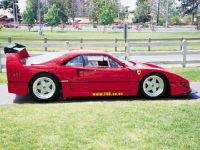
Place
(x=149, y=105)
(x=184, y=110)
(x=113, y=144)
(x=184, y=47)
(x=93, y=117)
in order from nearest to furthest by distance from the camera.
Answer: (x=113, y=144), (x=93, y=117), (x=184, y=110), (x=149, y=105), (x=184, y=47)

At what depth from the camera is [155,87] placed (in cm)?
877

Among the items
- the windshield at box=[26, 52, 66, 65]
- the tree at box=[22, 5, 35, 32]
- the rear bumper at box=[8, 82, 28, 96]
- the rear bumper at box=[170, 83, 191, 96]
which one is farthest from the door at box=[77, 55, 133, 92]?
the tree at box=[22, 5, 35, 32]

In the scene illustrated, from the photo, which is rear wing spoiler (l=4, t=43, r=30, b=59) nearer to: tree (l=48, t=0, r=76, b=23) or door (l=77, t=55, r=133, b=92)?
door (l=77, t=55, r=133, b=92)

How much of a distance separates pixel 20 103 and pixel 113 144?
143 inches

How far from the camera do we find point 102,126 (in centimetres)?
612

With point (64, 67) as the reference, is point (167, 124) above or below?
below

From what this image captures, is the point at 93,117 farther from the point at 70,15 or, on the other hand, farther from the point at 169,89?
the point at 70,15

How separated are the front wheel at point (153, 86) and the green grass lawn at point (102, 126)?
2.53 feet

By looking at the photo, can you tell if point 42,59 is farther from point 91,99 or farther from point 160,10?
point 160,10

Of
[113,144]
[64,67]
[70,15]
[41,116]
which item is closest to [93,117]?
[41,116]

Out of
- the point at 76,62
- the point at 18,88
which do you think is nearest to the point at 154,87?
the point at 76,62

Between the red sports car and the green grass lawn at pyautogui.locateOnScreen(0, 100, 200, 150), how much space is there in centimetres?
61

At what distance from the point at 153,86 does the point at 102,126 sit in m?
2.99

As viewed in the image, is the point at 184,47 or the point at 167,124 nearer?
the point at 167,124
